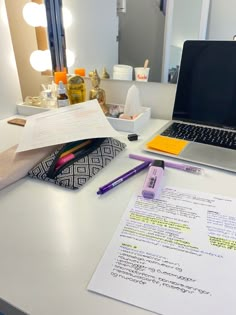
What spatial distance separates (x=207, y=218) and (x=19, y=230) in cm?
32

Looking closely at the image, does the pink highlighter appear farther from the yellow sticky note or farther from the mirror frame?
the mirror frame

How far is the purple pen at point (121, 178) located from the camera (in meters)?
0.52

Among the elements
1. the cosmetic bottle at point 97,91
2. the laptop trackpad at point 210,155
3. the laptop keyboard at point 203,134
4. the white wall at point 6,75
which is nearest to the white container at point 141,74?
the cosmetic bottle at point 97,91

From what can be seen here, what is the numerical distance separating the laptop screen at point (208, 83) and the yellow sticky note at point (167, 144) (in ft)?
0.40

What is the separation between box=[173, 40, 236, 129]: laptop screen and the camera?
0.72 m

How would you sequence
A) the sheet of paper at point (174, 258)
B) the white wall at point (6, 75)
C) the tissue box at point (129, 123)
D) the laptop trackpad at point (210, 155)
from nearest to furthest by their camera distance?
the sheet of paper at point (174, 258) < the laptop trackpad at point (210, 155) < the tissue box at point (129, 123) < the white wall at point (6, 75)

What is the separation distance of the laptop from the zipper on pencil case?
0.14m

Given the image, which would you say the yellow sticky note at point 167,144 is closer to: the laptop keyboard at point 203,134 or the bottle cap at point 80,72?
the laptop keyboard at point 203,134

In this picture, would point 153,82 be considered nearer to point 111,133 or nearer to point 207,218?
point 111,133

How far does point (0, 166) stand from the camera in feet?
1.88

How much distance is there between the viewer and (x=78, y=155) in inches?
24.3

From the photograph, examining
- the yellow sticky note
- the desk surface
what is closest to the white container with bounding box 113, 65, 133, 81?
the yellow sticky note

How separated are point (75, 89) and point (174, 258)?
0.74m

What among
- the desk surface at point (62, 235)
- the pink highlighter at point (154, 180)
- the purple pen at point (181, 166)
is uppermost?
the pink highlighter at point (154, 180)
